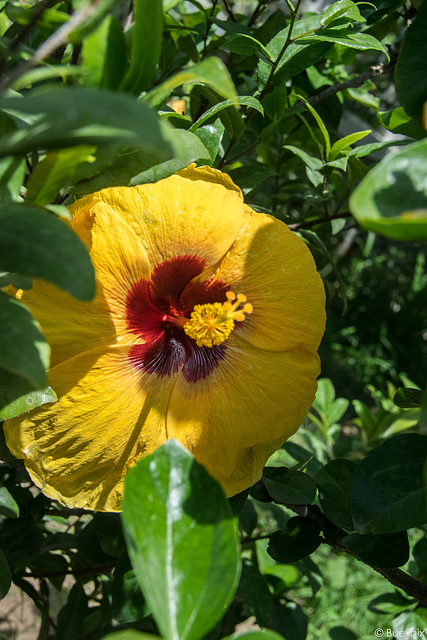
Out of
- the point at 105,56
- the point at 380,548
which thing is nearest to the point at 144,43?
the point at 105,56

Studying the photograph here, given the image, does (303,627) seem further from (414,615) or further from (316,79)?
(316,79)

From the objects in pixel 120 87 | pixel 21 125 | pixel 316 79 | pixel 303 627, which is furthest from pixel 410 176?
A: pixel 303 627

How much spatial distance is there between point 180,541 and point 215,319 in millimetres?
476

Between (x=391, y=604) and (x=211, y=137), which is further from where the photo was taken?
(x=391, y=604)

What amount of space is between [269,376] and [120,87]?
0.49 meters

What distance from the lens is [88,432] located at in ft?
2.76

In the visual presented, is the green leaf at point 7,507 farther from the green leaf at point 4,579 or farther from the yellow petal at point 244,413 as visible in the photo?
the yellow petal at point 244,413

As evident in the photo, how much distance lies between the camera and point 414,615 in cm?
117

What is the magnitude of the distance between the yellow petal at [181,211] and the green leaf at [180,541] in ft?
1.33

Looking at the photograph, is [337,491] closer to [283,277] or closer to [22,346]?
[283,277]

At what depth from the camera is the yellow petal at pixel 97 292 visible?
0.79 meters

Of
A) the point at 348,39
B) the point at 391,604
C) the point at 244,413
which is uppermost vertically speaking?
the point at 348,39

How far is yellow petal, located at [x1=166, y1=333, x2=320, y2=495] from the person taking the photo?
34.3 inches

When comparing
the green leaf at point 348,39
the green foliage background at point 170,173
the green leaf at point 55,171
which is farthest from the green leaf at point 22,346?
the green leaf at point 348,39
